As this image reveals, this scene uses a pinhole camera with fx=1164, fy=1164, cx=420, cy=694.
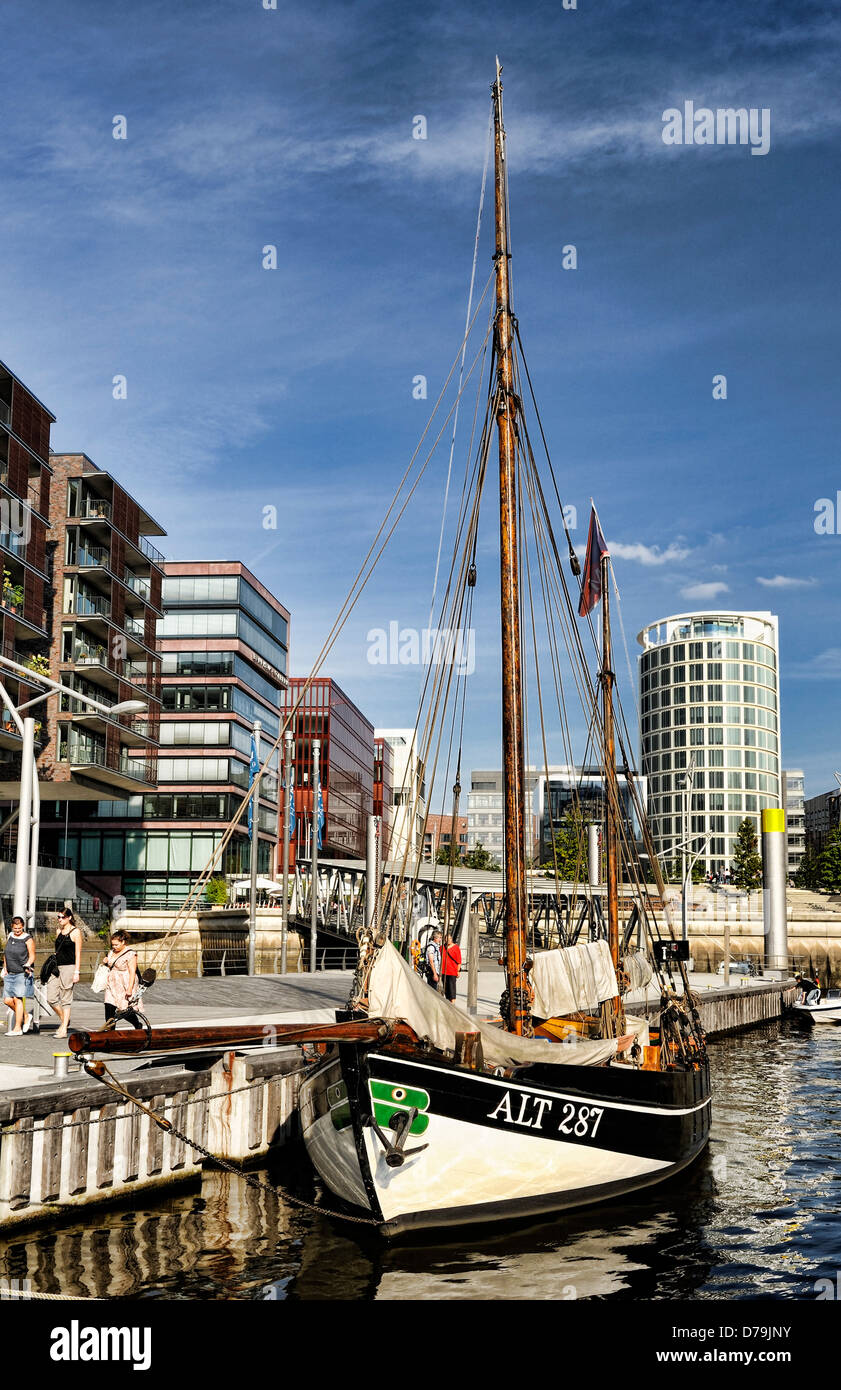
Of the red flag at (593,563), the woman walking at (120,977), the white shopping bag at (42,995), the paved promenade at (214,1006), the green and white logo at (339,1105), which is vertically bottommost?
the paved promenade at (214,1006)

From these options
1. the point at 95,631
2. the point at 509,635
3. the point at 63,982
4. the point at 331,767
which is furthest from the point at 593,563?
the point at 331,767

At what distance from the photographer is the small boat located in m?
50.1

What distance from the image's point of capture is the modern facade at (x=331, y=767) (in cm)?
10106

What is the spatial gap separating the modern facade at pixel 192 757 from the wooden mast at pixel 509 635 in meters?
60.8

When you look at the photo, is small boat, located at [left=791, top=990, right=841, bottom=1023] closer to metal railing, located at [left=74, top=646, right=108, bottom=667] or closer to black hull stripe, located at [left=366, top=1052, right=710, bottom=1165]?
black hull stripe, located at [left=366, top=1052, right=710, bottom=1165]

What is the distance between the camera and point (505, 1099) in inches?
547

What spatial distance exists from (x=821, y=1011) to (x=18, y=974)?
39880 mm

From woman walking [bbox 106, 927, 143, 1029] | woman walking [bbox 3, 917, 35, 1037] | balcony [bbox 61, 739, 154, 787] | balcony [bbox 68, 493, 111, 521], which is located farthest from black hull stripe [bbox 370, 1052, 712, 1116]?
balcony [bbox 68, 493, 111, 521]

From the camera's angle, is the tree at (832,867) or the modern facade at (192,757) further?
the tree at (832,867)

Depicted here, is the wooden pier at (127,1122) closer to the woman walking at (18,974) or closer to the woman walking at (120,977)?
the woman walking at (18,974)

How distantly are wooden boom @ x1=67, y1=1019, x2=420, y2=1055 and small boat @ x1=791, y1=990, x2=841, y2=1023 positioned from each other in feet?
135

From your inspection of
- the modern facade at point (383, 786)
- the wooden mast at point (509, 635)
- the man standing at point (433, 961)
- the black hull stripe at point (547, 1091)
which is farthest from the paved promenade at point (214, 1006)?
the modern facade at point (383, 786)
